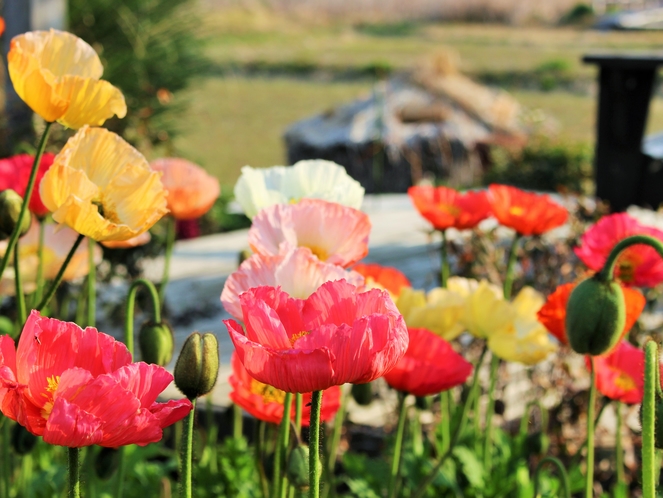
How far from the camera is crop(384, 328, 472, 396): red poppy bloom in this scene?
1.01 meters

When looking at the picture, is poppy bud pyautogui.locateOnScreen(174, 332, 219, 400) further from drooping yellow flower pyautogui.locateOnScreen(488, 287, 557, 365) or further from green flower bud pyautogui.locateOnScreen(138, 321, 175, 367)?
drooping yellow flower pyautogui.locateOnScreen(488, 287, 557, 365)

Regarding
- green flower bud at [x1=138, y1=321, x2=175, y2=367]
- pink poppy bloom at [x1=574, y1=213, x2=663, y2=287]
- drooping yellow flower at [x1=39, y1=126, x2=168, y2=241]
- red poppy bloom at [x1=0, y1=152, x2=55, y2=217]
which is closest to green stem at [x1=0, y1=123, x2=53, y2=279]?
drooping yellow flower at [x1=39, y1=126, x2=168, y2=241]

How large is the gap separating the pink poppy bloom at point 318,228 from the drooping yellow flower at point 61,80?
0.17 m

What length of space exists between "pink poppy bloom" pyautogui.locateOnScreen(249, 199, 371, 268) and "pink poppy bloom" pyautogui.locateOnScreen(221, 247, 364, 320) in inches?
2.4

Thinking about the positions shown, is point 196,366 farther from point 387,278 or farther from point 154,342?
point 387,278

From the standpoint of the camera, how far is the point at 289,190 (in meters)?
1.01

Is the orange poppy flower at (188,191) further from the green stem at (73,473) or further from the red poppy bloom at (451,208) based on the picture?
the green stem at (73,473)

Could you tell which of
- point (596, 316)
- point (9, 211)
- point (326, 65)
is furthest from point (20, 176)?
point (326, 65)

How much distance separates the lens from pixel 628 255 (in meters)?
1.23

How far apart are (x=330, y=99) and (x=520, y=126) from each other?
A: 642cm

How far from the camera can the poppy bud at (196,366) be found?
70 cm

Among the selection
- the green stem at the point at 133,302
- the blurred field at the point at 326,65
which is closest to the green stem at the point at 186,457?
the green stem at the point at 133,302

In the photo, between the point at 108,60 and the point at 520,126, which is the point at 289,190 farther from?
the point at 520,126

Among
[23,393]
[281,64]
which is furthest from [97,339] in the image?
[281,64]
